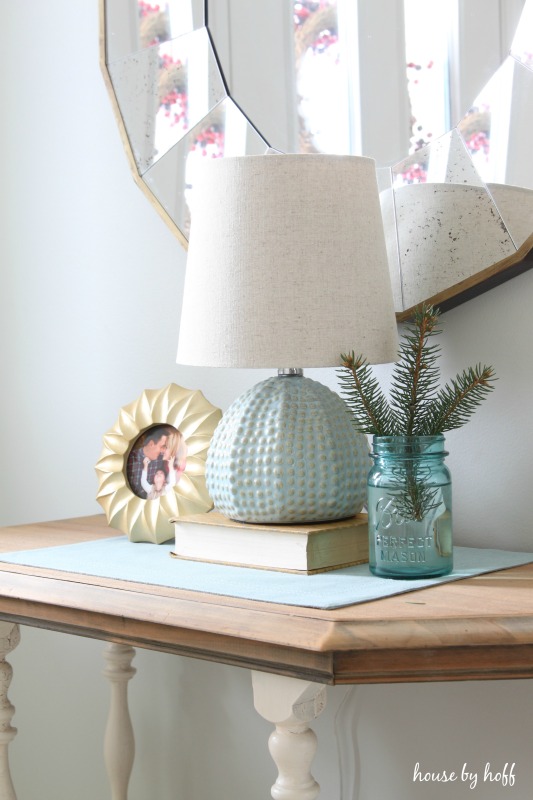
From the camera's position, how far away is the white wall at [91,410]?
4.35 feet

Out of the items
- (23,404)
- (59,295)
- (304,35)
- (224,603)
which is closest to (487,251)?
(304,35)

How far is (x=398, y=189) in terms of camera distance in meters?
1.21

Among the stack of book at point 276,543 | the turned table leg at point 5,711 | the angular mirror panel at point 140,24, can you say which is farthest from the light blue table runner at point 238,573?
the angular mirror panel at point 140,24

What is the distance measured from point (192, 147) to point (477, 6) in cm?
44

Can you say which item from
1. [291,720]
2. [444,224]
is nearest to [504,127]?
[444,224]

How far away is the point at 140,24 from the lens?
4.69 ft

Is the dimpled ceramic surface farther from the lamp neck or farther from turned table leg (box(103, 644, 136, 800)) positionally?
turned table leg (box(103, 644, 136, 800))

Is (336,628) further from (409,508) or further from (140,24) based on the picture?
(140,24)

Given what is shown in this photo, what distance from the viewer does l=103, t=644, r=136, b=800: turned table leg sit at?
1.52m

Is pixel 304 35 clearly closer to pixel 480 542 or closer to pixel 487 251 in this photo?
pixel 487 251

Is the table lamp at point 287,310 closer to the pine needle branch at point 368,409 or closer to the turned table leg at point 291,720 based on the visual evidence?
the pine needle branch at point 368,409

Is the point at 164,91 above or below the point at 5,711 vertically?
above

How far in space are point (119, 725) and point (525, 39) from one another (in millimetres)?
1103

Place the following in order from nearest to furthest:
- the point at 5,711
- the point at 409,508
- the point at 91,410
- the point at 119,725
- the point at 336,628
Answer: the point at 336,628 < the point at 409,508 < the point at 5,711 < the point at 119,725 < the point at 91,410
